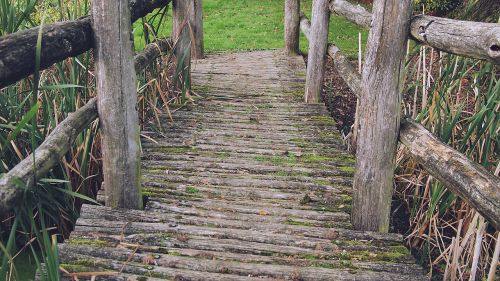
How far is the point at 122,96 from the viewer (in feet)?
8.33

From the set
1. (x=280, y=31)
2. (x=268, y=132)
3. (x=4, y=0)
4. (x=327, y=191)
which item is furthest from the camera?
(x=280, y=31)

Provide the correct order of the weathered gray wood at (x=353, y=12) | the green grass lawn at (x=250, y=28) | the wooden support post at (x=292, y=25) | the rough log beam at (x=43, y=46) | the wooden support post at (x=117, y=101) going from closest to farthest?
the rough log beam at (x=43, y=46), the wooden support post at (x=117, y=101), the weathered gray wood at (x=353, y=12), the wooden support post at (x=292, y=25), the green grass lawn at (x=250, y=28)

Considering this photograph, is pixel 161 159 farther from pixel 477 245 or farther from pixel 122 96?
pixel 477 245

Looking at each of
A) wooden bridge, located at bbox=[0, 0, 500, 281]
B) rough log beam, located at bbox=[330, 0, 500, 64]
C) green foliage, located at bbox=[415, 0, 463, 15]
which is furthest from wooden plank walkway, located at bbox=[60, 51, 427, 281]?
green foliage, located at bbox=[415, 0, 463, 15]

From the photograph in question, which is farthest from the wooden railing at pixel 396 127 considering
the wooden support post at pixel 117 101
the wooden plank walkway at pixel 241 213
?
the wooden support post at pixel 117 101

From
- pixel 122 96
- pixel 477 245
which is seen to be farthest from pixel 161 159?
pixel 477 245

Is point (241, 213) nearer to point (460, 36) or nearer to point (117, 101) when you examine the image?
point (117, 101)

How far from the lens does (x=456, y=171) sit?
1951mm

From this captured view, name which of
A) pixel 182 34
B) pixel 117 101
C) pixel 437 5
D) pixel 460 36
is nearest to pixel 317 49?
pixel 182 34

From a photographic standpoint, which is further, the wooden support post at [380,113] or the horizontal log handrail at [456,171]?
the wooden support post at [380,113]

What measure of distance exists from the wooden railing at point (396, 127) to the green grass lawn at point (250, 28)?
4.64 meters

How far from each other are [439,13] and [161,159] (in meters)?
8.63

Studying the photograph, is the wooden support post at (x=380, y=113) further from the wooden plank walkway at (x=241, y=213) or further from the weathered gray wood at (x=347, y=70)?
the weathered gray wood at (x=347, y=70)

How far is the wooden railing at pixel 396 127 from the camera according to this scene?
1.79m
